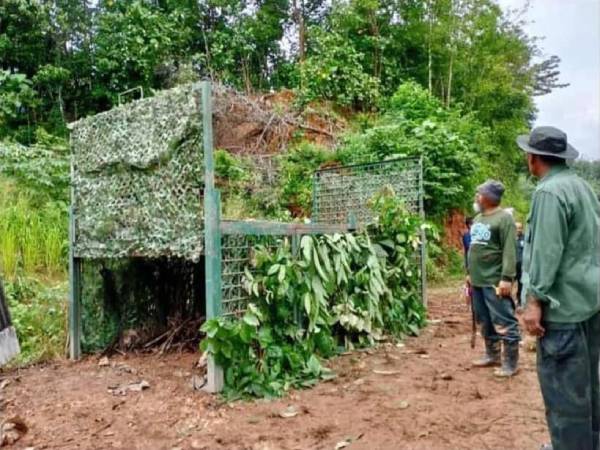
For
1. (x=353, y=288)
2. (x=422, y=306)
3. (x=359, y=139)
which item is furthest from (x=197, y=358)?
(x=359, y=139)

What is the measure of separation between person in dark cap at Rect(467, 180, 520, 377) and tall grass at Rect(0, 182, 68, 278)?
4.55m

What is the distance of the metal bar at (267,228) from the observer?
3482 millimetres

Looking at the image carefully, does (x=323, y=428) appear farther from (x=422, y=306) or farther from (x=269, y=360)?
(x=422, y=306)

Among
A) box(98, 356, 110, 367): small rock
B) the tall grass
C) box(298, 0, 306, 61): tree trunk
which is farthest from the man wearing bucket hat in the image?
box(298, 0, 306, 61): tree trunk

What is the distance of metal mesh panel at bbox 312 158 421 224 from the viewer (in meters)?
5.94

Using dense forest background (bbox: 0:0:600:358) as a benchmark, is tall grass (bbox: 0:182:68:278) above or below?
below

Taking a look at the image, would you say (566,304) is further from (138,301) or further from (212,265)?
(138,301)

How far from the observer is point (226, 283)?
3469 millimetres

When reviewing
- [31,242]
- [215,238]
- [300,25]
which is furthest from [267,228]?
[300,25]

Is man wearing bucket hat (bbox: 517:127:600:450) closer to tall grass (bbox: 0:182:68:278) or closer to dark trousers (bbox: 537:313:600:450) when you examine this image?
dark trousers (bbox: 537:313:600:450)

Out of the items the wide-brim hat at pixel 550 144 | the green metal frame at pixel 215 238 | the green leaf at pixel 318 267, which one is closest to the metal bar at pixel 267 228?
the green metal frame at pixel 215 238

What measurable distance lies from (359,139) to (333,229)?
537 centimetres

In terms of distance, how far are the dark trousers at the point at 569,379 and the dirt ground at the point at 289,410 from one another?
22.4 inches

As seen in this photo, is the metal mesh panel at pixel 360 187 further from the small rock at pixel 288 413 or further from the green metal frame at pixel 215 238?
the small rock at pixel 288 413
